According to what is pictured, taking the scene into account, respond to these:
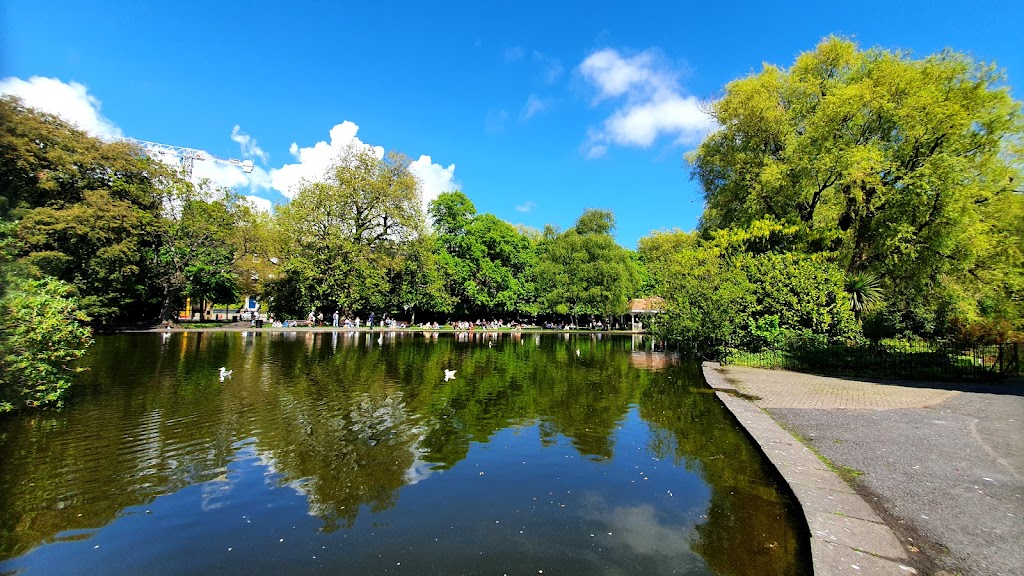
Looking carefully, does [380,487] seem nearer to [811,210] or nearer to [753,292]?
[753,292]

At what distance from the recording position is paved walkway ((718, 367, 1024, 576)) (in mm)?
4680

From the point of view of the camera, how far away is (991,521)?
5.27 meters

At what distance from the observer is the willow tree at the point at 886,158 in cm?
2195

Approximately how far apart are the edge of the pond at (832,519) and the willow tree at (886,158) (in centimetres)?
2011

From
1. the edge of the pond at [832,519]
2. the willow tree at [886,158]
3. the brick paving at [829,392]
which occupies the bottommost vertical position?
the edge of the pond at [832,519]

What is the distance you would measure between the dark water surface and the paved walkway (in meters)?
1.11

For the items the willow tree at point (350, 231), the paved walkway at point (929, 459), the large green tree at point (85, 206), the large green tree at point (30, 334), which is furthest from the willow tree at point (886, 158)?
the large green tree at point (85, 206)

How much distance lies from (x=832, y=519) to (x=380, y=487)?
220 inches

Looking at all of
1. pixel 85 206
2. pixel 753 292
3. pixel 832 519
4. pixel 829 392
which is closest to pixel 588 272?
pixel 753 292

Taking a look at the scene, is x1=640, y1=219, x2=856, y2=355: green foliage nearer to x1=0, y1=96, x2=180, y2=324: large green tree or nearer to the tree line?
the tree line

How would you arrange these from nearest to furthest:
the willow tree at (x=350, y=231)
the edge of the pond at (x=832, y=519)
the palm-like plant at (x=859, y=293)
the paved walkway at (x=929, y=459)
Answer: the edge of the pond at (x=832, y=519) < the paved walkway at (x=929, y=459) < the palm-like plant at (x=859, y=293) < the willow tree at (x=350, y=231)

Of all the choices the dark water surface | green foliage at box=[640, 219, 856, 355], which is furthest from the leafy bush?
green foliage at box=[640, 219, 856, 355]

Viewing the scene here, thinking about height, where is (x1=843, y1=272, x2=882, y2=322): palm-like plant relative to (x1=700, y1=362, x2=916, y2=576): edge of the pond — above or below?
above

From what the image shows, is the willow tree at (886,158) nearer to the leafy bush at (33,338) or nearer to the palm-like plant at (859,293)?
the palm-like plant at (859,293)
